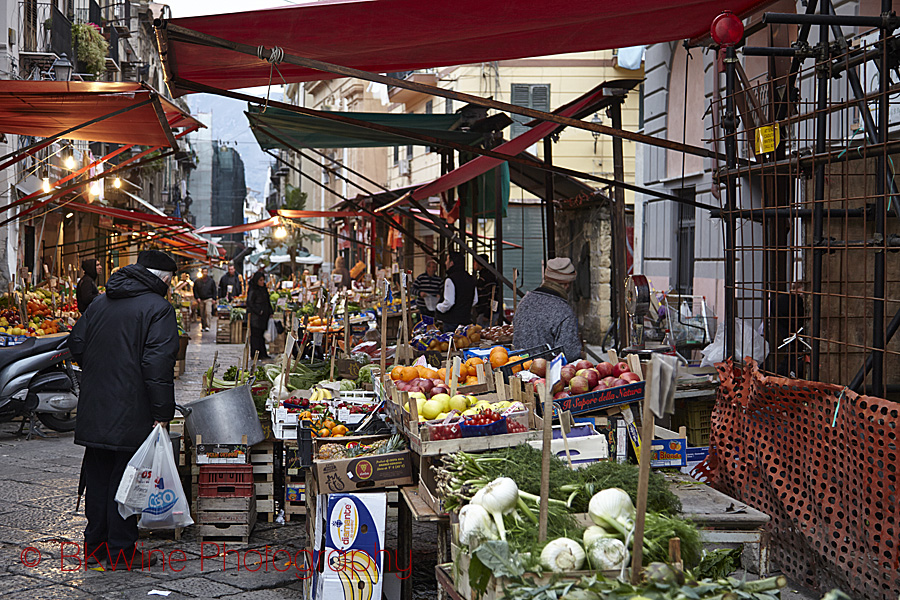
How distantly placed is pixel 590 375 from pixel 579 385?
116 millimetres

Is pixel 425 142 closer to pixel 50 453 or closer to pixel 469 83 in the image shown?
pixel 50 453

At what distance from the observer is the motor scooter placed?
939 centimetres

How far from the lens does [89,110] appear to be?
789cm

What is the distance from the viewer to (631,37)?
6.55 meters

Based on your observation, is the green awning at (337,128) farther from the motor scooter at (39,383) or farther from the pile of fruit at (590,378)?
the pile of fruit at (590,378)

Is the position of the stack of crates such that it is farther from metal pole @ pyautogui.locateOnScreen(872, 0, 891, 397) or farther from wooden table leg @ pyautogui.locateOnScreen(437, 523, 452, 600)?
metal pole @ pyautogui.locateOnScreen(872, 0, 891, 397)

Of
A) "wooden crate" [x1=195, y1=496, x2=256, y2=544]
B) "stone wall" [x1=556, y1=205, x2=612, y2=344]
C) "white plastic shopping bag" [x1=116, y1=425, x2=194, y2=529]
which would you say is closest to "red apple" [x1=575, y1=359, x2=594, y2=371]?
"wooden crate" [x1=195, y1=496, x2=256, y2=544]

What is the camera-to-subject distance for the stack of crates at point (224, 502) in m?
5.98

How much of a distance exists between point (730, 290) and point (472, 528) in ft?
9.29

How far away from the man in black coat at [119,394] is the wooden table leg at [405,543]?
5.45 feet

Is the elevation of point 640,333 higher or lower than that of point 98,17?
lower

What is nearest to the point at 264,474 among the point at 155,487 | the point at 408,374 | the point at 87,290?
the point at 155,487

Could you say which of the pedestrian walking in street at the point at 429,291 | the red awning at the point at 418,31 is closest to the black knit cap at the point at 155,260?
the red awning at the point at 418,31

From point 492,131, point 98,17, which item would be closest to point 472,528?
point 492,131
